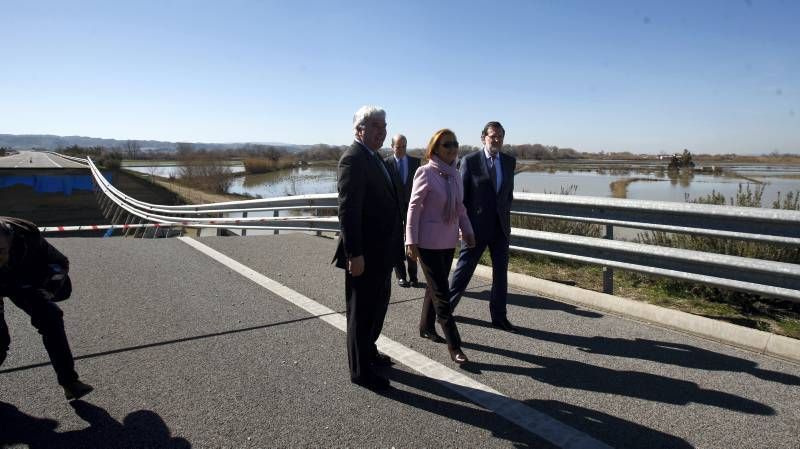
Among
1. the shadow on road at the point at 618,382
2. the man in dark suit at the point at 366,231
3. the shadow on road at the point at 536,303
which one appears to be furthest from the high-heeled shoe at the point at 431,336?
the shadow on road at the point at 536,303

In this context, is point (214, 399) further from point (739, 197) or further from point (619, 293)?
point (739, 197)

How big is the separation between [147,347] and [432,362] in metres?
2.10

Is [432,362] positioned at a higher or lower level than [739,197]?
lower

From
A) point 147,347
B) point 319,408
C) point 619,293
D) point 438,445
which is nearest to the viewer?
point 438,445

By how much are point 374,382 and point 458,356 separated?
27.6 inches

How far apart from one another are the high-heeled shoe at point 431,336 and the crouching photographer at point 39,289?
7.46ft

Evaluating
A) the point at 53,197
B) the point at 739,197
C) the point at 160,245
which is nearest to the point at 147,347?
the point at 160,245

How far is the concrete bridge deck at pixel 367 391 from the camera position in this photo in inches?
103

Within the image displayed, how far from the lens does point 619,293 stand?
5.11m

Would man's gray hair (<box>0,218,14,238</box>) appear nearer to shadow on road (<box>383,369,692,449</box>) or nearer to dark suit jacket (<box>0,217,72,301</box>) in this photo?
dark suit jacket (<box>0,217,72,301</box>)

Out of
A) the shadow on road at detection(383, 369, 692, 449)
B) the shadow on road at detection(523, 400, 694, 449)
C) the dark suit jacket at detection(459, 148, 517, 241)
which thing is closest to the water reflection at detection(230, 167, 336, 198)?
the dark suit jacket at detection(459, 148, 517, 241)

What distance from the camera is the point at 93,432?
2.61m

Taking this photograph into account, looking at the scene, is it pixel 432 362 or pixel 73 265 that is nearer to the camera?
pixel 432 362

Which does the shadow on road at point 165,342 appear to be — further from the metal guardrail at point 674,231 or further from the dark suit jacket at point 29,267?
the metal guardrail at point 674,231
